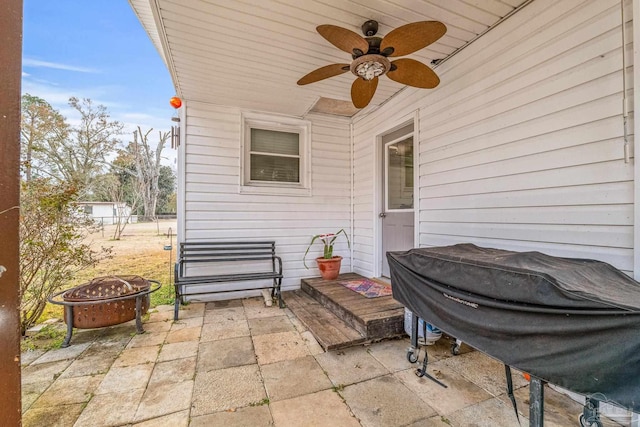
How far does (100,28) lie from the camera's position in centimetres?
592

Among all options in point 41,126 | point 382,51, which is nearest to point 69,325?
point 382,51

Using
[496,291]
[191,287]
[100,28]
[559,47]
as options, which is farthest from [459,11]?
[100,28]

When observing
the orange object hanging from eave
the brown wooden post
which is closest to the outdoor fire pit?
the brown wooden post

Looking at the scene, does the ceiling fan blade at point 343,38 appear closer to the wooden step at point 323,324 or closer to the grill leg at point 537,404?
the grill leg at point 537,404

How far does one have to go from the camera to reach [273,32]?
7.80ft

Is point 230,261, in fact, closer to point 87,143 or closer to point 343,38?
point 343,38

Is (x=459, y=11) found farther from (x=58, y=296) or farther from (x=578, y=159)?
(x=58, y=296)

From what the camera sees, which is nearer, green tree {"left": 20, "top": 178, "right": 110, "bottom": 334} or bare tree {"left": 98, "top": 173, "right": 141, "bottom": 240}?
green tree {"left": 20, "top": 178, "right": 110, "bottom": 334}

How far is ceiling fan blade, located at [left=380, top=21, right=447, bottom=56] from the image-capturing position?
176 cm

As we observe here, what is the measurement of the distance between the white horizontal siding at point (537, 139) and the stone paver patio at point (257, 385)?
3.72 ft

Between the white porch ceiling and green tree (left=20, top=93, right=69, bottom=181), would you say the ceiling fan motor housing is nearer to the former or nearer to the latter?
the white porch ceiling

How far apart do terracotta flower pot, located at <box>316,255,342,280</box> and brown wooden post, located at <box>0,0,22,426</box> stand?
3507mm

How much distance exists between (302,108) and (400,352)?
3.41m

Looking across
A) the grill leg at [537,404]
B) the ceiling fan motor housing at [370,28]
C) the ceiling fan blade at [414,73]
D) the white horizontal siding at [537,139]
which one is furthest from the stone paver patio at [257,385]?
the ceiling fan motor housing at [370,28]
